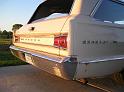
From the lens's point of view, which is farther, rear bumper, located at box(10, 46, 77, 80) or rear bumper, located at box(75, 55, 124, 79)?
rear bumper, located at box(75, 55, 124, 79)

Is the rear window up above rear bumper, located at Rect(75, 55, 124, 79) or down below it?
above

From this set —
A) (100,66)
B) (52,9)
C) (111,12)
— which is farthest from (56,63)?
(52,9)

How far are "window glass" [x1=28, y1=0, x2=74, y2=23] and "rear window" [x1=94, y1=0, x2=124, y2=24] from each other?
550mm

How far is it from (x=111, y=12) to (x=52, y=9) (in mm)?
1253

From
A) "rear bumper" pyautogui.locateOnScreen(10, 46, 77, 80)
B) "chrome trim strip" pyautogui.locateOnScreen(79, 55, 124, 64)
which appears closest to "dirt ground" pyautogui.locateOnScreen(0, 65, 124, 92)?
"rear bumper" pyautogui.locateOnScreen(10, 46, 77, 80)

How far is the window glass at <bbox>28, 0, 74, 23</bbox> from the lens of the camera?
457cm

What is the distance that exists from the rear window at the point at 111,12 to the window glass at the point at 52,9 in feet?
1.80

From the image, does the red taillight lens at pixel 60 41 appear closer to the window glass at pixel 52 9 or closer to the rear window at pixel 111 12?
the window glass at pixel 52 9

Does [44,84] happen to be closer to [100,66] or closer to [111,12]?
[100,66]

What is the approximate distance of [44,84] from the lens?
5.57 metres

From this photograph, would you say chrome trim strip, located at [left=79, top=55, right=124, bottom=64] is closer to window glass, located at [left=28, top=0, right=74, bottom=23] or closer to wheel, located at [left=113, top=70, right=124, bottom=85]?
wheel, located at [left=113, top=70, right=124, bottom=85]

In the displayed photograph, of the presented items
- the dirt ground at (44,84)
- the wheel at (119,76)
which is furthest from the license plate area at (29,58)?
the wheel at (119,76)

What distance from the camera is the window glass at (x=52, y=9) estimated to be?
457cm

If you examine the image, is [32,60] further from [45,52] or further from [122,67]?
[122,67]
